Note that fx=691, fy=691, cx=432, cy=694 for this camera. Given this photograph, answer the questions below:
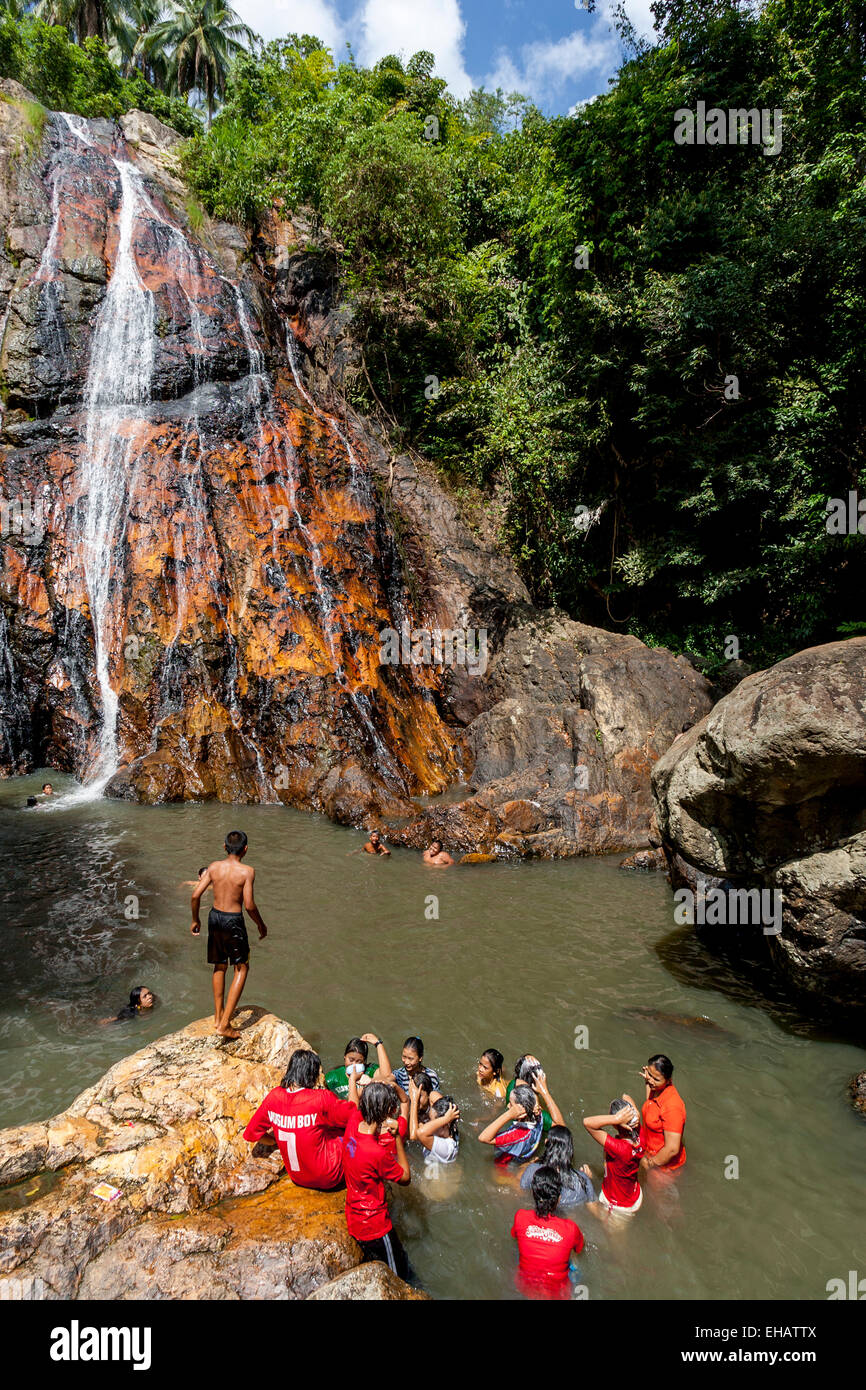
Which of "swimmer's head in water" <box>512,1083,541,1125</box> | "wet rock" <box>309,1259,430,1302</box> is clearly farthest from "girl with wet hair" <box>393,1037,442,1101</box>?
"wet rock" <box>309,1259,430,1302</box>

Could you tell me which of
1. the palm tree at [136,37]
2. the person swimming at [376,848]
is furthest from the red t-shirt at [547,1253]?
the palm tree at [136,37]

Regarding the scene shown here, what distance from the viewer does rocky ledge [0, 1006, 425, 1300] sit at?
11.2ft

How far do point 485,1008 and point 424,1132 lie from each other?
206 cm

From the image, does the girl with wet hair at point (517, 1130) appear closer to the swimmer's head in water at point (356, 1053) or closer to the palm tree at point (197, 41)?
the swimmer's head in water at point (356, 1053)

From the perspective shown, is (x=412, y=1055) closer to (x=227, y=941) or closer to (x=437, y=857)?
(x=227, y=941)

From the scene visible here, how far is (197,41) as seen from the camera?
36.1 m

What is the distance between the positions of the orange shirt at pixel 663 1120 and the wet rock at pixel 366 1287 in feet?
8.18

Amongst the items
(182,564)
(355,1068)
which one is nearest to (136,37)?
(182,564)

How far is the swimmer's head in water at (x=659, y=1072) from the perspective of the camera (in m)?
5.36

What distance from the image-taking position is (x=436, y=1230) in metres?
4.64

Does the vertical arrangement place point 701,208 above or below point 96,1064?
above

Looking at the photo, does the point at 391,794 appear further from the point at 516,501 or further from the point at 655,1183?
the point at 516,501
